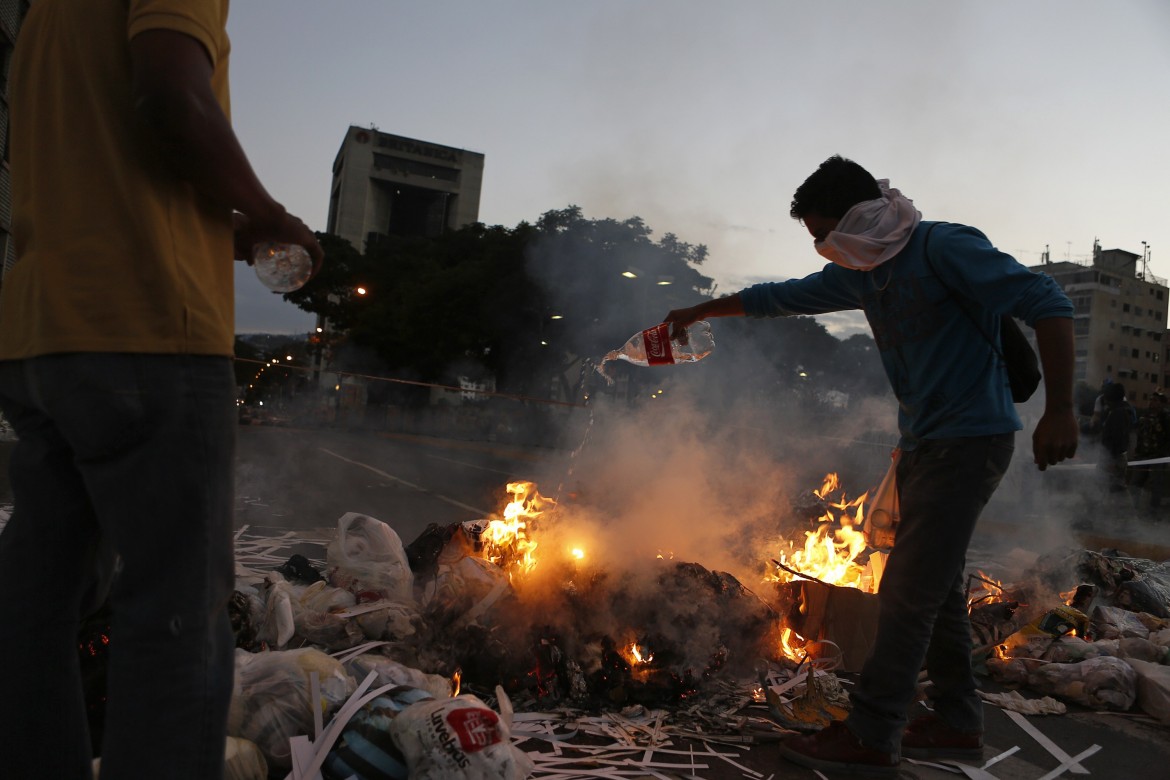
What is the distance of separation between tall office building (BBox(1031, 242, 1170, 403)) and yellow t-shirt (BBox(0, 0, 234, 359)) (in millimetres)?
103732

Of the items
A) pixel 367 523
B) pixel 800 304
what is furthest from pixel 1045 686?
pixel 367 523

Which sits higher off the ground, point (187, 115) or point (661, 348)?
point (187, 115)

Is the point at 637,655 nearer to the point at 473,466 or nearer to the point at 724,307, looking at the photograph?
the point at 724,307

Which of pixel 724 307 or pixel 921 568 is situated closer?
pixel 921 568

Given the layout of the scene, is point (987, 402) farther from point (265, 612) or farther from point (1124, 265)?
point (1124, 265)

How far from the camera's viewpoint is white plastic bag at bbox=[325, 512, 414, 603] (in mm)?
3524

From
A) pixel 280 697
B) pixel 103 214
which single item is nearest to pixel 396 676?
pixel 280 697

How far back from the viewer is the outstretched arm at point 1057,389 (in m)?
2.31

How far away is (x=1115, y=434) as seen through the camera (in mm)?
9828

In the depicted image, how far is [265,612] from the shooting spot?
303 cm

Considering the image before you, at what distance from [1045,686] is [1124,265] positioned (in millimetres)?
116074

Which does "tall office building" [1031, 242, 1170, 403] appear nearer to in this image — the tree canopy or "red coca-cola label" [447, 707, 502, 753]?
the tree canopy

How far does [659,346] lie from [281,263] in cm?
233

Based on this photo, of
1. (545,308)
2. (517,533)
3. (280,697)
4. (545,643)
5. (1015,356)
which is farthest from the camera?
(545,308)
